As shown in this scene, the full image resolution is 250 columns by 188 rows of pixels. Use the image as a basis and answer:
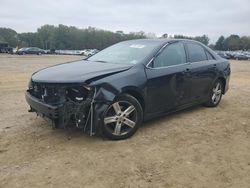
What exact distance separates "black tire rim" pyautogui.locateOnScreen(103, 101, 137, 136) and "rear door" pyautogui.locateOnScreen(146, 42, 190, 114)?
1.33ft

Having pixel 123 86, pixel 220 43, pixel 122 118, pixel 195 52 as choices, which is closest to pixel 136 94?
pixel 123 86

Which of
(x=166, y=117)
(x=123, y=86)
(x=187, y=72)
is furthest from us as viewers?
(x=166, y=117)

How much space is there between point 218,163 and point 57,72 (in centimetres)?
264

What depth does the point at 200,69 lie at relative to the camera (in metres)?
6.15

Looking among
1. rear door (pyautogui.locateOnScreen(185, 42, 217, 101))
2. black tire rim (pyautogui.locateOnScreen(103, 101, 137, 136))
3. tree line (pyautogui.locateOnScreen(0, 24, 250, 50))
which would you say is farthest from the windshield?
tree line (pyautogui.locateOnScreen(0, 24, 250, 50))

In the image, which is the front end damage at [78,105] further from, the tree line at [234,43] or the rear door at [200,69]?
the tree line at [234,43]

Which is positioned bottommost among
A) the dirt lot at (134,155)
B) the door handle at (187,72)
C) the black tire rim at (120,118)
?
the dirt lot at (134,155)

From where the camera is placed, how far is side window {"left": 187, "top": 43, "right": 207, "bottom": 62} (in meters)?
6.13

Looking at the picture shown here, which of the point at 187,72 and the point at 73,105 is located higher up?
the point at 187,72

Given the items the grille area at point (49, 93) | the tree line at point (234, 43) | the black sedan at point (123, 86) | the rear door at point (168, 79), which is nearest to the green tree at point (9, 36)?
the tree line at point (234, 43)

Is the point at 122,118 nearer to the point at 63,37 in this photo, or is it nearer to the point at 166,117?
the point at 166,117

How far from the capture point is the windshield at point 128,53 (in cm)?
525

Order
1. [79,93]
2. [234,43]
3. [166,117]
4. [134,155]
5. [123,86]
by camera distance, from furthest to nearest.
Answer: [234,43] < [166,117] < [123,86] < [79,93] < [134,155]

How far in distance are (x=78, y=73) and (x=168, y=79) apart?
1.59 meters
